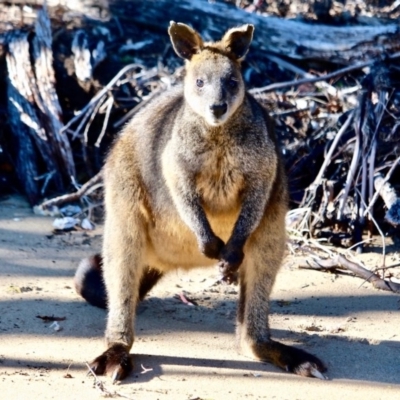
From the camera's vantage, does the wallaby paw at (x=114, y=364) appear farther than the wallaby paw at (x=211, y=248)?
No

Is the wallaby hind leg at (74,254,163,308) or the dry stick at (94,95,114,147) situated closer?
the wallaby hind leg at (74,254,163,308)

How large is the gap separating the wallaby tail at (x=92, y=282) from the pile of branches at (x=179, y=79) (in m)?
1.60

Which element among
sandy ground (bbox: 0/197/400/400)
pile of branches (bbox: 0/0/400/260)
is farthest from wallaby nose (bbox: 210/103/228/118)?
pile of branches (bbox: 0/0/400/260)

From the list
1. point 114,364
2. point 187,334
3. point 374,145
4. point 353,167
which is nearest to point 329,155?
point 353,167

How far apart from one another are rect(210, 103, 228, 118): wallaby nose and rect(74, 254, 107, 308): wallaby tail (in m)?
1.30

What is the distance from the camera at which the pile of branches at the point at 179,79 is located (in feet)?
22.9

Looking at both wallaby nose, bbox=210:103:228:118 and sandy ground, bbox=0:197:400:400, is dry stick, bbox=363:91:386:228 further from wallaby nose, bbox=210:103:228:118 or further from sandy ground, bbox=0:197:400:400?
wallaby nose, bbox=210:103:228:118

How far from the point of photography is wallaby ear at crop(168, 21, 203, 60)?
5098 millimetres

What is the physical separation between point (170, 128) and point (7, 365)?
1.55m

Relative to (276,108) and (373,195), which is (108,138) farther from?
(373,195)

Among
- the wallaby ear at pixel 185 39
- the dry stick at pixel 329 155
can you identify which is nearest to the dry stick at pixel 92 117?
the dry stick at pixel 329 155

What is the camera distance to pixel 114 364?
460 cm

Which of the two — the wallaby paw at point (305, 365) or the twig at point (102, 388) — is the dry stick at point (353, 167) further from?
the twig at point (102, 388)

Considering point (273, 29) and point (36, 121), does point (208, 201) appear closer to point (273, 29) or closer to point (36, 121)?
point (36, 121)
